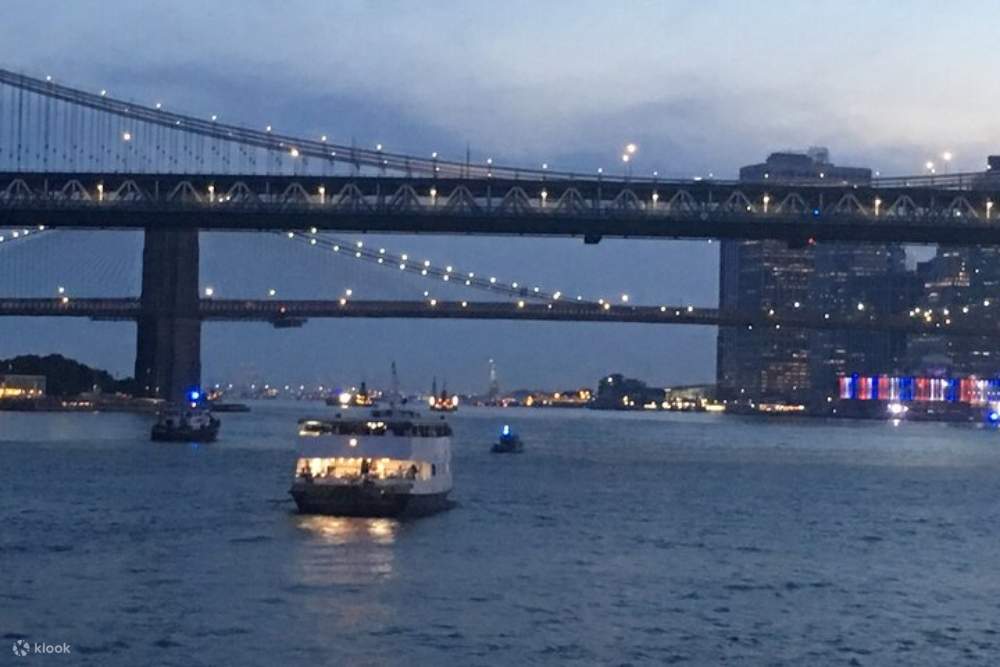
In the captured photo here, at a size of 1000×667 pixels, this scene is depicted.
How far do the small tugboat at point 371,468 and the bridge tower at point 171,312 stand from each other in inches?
2157

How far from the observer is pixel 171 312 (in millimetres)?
95438

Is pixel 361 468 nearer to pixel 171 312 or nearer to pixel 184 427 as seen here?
pixel 184 427

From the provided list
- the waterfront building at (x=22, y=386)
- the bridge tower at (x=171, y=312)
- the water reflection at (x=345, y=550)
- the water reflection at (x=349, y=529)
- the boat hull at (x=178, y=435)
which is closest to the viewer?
the water reflection at (x=345, y=550)

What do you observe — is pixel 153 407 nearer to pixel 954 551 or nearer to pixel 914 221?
pixel 914 221

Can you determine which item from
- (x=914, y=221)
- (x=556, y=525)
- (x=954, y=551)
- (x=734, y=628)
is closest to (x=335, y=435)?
(x=556, y=525)

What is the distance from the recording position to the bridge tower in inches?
3740

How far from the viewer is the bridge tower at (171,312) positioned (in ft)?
312

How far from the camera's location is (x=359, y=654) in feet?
72.6

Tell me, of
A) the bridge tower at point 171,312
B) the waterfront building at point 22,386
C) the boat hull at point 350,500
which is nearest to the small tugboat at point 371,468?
the boat hull at point 350,500

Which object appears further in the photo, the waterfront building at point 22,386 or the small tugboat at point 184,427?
the waterfront building at point 22,386
